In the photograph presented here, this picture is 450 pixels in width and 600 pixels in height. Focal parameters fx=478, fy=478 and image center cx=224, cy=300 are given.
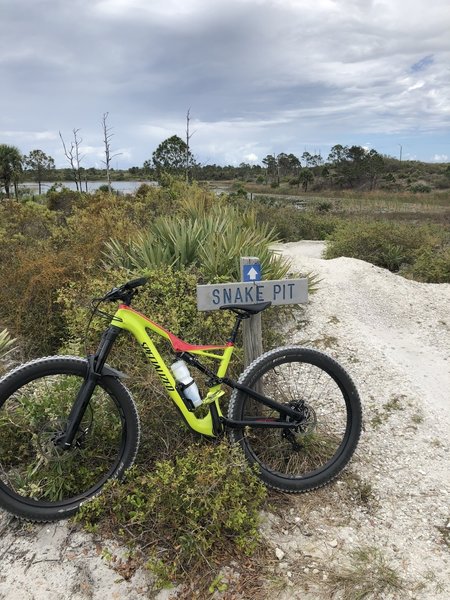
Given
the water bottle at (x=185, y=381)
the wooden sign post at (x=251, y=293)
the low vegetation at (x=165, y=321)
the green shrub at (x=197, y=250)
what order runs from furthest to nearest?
the green shrub at (x=197, y=250)
the wooden sign post at (x=251, y=293)
the water bottle at (x=185, y=381)
the low vegetation at (x=165, y=321)

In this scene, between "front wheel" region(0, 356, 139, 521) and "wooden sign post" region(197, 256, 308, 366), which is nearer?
"front wheel" region(0, 356, 139, 521)

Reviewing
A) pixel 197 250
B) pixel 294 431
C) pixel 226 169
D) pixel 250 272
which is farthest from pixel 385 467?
pixel 226 169

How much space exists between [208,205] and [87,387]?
236 inches

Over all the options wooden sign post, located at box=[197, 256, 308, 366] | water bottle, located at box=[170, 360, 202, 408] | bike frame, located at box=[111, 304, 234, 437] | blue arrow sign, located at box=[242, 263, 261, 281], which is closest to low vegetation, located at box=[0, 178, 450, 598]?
bike frame, located at box=[111, 304, 234, 437]

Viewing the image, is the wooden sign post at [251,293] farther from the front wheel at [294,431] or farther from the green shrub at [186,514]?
the green shrub at [186,514]

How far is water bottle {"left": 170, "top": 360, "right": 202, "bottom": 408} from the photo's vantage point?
2695 millimetres

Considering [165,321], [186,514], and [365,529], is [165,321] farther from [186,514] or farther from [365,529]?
[365,529]

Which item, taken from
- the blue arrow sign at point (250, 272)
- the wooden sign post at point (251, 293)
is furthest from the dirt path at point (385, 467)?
the blue arrow sign at point (250, 272)

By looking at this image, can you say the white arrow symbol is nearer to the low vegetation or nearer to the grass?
the low vegetation

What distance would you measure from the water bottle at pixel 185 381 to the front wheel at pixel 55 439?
0.29 metres

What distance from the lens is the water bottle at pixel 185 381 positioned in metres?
2.70

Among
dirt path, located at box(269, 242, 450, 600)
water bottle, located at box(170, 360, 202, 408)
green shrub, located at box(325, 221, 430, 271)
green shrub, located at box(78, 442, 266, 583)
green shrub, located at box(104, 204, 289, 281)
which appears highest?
green shrub, located at box(104, 204, 289, 281)

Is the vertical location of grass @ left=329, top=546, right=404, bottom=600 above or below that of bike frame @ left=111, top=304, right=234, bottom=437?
below

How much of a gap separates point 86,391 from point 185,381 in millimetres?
538
